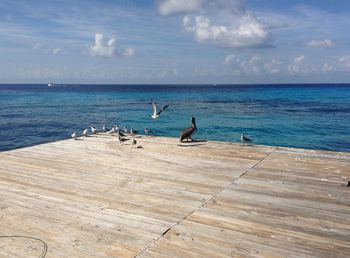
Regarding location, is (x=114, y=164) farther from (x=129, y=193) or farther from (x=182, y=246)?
(x=182, y=246)

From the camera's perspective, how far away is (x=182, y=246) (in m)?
5.41

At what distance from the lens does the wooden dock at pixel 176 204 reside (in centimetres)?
544

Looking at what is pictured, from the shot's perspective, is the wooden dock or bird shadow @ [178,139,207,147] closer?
the wooden dock

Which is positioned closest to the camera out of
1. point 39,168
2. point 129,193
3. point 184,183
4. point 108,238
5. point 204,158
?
point 108,238

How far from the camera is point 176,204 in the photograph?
7.18 m

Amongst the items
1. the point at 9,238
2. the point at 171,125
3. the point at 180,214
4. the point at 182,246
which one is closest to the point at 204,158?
the point at 180,214

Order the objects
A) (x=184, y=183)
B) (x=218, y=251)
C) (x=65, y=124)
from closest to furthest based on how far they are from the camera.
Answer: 1. (x=218, y=251)
2. (x=184, y=183)
3. (x=65, y=124)

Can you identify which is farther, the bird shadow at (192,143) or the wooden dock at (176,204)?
the bird shadow at (192,143)

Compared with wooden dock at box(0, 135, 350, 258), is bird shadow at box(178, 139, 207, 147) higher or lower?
higher

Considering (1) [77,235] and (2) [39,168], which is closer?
(1) [77,235]

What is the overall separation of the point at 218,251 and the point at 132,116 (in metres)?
42.7

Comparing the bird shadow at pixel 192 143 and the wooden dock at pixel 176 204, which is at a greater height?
the bird shadow at pixel 192 143

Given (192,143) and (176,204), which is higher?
(192,143)

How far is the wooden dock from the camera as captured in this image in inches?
214
